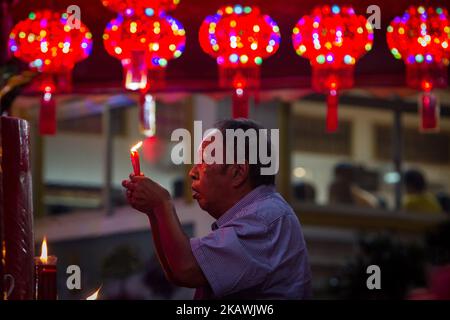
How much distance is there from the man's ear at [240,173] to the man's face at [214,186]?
2cm

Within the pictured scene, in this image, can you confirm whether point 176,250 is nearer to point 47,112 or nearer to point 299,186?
point 47,112

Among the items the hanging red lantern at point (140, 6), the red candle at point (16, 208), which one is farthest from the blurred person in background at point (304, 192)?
the red candle at point (16, 208)

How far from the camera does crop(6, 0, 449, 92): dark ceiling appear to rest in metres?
5.25

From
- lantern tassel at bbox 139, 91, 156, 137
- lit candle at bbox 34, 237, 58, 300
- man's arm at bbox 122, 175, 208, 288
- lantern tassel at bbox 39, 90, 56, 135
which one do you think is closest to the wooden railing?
lantern tassel at bbox 139, 91, 156, 137

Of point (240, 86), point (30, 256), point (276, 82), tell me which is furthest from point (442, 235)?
point (30, 256)

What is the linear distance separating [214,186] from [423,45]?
1.93 metres

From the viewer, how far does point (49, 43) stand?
521cm

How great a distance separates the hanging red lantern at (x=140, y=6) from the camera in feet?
16.2

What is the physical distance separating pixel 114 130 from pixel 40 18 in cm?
477

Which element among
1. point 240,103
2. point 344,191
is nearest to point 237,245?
point 240,103

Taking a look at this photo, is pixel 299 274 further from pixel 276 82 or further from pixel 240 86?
pixel 276 82

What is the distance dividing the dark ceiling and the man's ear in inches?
68.6

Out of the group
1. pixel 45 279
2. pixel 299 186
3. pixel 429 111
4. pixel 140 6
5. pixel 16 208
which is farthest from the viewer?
pixel 299 186

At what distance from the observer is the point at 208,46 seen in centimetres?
508
